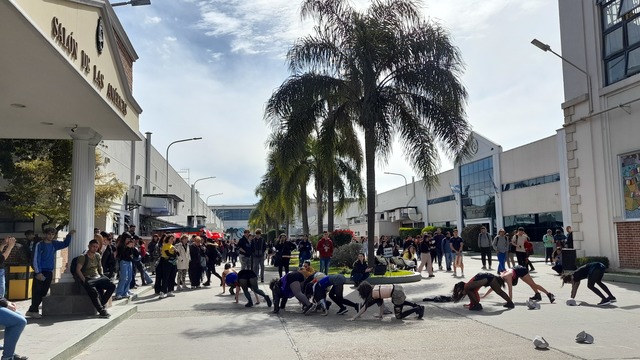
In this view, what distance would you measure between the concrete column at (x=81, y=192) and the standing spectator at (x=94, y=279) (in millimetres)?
618

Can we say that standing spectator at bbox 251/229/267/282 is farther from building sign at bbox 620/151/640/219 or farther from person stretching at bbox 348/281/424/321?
building sign at bbox 620/151/640/219

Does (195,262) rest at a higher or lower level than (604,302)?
higher

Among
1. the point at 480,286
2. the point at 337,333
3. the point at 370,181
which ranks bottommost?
the point at 337,333

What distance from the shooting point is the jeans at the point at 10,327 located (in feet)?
19.9

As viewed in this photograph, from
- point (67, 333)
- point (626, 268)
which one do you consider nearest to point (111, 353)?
point (67, 333)

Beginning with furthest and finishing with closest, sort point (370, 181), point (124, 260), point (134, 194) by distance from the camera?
point (134, 194)
point (370, 181)
point (124, 260)

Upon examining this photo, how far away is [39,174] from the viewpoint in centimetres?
1922

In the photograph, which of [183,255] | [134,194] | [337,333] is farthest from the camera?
[134,194]

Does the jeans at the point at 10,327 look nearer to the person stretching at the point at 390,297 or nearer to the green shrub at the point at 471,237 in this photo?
the person stretching at the point at 390,297

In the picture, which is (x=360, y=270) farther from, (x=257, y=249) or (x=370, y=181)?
(x=370, y=181)

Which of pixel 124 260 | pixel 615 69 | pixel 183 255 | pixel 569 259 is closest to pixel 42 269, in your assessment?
pixel 124 260

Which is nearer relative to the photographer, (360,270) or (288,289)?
(288,289)

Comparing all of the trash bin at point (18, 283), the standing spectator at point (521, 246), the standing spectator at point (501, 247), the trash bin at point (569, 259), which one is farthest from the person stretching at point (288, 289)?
the trash bin at point (569, 259)

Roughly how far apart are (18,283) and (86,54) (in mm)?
8510
